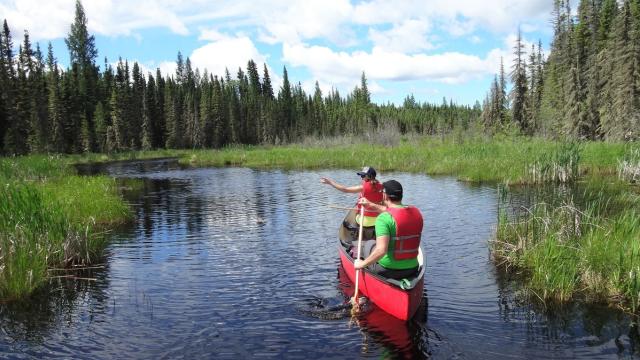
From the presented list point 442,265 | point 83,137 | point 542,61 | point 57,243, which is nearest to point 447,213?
point 442,265

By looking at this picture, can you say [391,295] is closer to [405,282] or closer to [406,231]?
[405,282]

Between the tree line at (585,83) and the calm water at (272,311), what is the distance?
3440 centimetres

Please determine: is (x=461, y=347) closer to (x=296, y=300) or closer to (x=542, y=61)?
(x=296, y=300)

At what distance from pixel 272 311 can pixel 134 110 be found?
77.5 m

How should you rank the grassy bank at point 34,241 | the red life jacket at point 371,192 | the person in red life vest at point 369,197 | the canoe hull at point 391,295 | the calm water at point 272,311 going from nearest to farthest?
the calm water at point 272,311 < the canoe hull at point 391,295 < the grassy bank at point 34,241 < the person in red life vest at point 369,197 < the red life jacket at point 371,192

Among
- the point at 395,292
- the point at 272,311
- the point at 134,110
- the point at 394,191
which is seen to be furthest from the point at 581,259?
the point at 134,110

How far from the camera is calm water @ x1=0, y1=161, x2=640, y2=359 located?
7.92 metres

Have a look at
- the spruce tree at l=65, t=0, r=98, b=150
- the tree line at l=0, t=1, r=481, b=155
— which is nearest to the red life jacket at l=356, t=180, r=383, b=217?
the tree line at l=0, t=1, r=481, b=155

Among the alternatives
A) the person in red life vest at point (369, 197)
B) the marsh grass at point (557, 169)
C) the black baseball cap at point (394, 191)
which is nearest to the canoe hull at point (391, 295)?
the black baseball cap at point (394, 191)

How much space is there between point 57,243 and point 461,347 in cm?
903

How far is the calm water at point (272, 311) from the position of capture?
26.0 ft

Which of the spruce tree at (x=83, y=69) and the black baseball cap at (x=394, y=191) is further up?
the spruce tree at (x=83, y=69)

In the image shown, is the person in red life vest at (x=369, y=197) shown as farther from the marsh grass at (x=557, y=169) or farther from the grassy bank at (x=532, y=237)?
the marsh grass at (x=557, y=169)

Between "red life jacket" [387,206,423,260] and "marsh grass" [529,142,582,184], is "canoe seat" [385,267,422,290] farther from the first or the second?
"marsh grass" [529,142,582,184]
